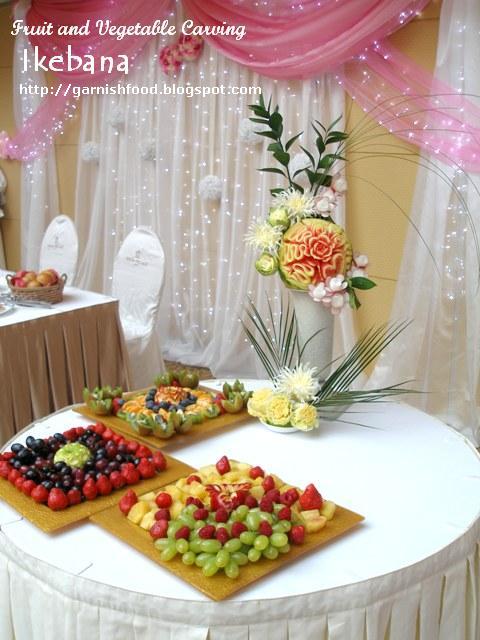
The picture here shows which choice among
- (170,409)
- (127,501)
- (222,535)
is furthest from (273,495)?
(170,409)

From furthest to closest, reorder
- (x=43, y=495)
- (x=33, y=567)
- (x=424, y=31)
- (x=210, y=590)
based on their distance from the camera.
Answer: (x=424, y=31)
(x=43, y=495)
(x=33, y=567)
(x=210, y=590)

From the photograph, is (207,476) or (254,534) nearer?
(254,534)

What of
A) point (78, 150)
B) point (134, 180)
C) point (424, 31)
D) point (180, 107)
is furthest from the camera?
point (78, 150)

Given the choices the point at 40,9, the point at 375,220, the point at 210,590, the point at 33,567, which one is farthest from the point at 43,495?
the point at 40,9

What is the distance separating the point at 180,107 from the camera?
165 inches

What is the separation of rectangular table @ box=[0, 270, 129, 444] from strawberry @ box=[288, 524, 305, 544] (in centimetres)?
167

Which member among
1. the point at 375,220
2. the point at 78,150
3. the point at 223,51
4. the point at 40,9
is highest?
the point at 40,9

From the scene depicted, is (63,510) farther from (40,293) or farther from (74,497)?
(40,293)

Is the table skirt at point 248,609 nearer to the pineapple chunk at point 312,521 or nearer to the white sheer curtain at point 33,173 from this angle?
the pineapple chunk at point 312,521

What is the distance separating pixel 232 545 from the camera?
106cm

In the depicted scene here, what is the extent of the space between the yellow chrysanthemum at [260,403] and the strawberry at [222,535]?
52 centimetres

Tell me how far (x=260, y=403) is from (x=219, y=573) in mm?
590

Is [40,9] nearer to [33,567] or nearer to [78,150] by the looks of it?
[78,150]

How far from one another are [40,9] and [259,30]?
6.96 ft
